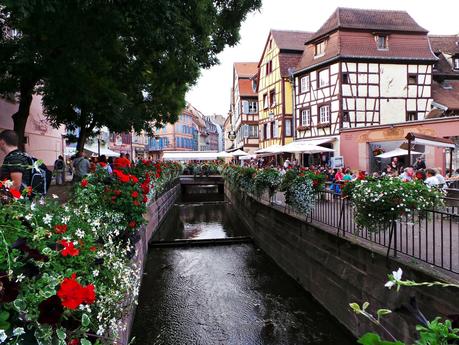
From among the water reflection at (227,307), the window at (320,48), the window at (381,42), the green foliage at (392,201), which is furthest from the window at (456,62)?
the green foliage at (392,201)

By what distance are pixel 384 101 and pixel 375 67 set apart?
2.37 m

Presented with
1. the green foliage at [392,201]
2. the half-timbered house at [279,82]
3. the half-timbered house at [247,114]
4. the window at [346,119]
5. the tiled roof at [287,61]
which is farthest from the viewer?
the half-timbered house at [247,114]

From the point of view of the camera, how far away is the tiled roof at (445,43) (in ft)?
110

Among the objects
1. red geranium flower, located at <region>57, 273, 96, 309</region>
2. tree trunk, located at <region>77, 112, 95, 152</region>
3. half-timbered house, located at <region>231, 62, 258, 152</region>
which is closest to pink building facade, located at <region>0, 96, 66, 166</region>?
tree trunk, located at <region>77, 112, 95, 152</region>

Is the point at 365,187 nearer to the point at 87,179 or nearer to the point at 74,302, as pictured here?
the point at 87,179

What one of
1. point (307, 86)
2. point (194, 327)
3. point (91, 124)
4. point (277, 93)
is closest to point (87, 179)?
point (194, 327)

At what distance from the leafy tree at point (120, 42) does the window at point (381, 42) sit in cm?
1871

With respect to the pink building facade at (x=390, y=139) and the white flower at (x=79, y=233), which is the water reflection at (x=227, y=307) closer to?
the white flower at (x=79, y=233)

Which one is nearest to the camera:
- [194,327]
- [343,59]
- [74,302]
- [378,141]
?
[74,302]

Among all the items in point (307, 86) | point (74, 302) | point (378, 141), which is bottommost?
point (74, 302)

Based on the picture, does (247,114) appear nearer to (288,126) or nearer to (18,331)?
(288,126)

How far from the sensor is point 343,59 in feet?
92.3

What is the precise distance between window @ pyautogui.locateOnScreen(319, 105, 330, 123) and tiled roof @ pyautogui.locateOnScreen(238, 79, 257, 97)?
21.3 metres

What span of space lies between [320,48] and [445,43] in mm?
11696
